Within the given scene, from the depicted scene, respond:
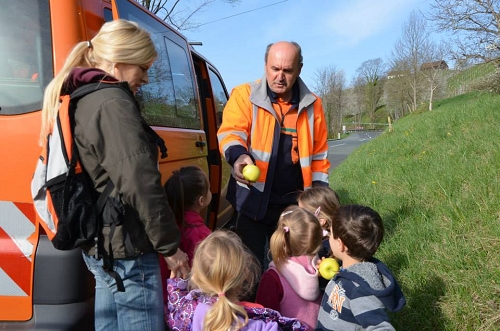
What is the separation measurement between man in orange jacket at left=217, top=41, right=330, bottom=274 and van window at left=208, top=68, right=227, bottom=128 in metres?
1.87

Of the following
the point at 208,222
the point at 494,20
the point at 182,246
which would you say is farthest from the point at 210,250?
the point at 494,20

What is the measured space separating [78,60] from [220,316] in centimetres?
122

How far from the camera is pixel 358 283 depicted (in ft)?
6.29

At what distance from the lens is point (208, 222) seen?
161 inches

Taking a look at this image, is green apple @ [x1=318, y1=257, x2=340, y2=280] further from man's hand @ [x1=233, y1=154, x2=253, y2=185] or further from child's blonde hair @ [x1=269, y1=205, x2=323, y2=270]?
man's hand @ [x1=233, y1=154, x2=253, y2=185]

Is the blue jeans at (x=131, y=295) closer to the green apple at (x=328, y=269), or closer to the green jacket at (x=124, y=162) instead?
the green jacket at (x=124, y=162)

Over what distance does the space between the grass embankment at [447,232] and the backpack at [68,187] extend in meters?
1.93

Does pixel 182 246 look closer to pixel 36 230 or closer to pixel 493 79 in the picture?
pixel 36 230

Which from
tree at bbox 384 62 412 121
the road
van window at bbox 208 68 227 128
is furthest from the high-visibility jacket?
tree at bbox 384 62 412 121

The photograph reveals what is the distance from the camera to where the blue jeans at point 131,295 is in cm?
175

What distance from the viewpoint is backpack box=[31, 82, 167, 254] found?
1.62m

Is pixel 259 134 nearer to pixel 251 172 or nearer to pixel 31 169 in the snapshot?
pixel 251 172

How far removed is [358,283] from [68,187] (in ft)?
4.32

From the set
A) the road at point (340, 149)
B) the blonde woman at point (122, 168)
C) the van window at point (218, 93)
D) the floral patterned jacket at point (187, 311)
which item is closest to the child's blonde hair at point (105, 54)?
the blonde woman at point (122, 168)
